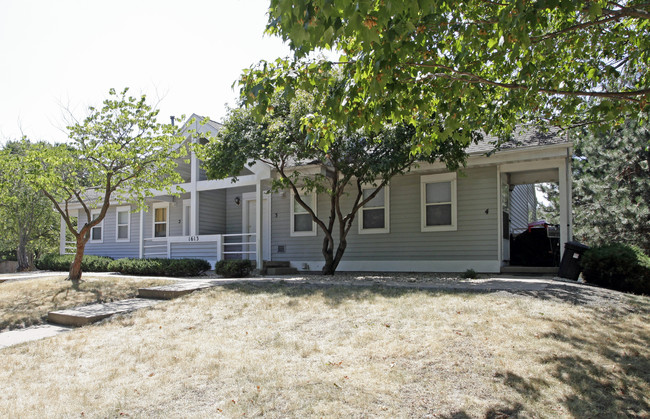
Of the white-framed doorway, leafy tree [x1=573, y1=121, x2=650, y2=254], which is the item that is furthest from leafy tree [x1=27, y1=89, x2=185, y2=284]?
leafy tree [x1=573, y1=121, x2=650, y2=254]

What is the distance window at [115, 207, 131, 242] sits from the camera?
1912 cm

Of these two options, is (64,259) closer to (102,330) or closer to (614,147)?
(102,330)

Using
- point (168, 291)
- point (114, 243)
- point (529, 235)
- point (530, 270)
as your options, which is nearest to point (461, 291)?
point (530, 270)

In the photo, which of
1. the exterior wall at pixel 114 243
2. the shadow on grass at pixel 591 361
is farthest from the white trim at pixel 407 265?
the exterior wall at pixel 114 243

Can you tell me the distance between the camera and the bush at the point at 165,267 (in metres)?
13.0

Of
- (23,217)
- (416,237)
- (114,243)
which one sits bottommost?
(114,243)

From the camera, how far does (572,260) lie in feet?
31.9

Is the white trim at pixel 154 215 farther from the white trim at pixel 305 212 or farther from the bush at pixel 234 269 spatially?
the bush at pixel 234 269

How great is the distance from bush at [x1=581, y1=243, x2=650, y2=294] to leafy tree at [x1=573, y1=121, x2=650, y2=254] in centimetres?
718

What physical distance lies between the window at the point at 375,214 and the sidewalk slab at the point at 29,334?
8.62 metres

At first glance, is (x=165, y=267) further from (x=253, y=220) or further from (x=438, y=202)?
(x=438, y=202)

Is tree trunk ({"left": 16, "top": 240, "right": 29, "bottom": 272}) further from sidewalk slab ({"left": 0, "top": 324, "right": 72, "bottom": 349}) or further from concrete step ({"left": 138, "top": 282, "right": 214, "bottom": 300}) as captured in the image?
sidewalk slab ({"left": 0, "top": 324, "right": 72, "bottom": 349})

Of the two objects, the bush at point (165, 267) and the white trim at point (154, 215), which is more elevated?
the white trim at point (154, 215)

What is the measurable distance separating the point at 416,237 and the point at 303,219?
3.81m
